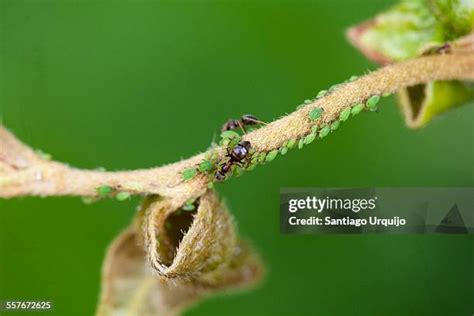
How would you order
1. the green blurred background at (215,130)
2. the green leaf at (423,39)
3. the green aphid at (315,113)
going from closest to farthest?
the green aphid at (315,113) → the green leaf at (423,39) → the green blurred background at (215,130)

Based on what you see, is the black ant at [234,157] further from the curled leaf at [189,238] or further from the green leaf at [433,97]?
the green leaf at [433,97]

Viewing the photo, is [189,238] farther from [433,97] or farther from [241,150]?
[433,97]

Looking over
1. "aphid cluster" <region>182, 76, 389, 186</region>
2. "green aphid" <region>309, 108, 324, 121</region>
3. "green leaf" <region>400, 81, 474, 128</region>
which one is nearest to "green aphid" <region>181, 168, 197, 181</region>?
"aphid cluster" <region>182, 76, 389, 186</region>

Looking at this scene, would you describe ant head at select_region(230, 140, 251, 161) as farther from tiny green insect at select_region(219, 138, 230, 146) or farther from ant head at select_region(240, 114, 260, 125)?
ant head at select_region(240, 114, 260, 125)

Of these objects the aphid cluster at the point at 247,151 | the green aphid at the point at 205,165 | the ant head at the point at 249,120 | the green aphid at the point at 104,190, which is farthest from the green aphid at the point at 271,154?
the green aphid at the point at 104,190

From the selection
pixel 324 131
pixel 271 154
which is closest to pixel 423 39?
pixel 324 131

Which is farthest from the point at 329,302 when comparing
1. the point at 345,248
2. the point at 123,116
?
the point at 123,116
